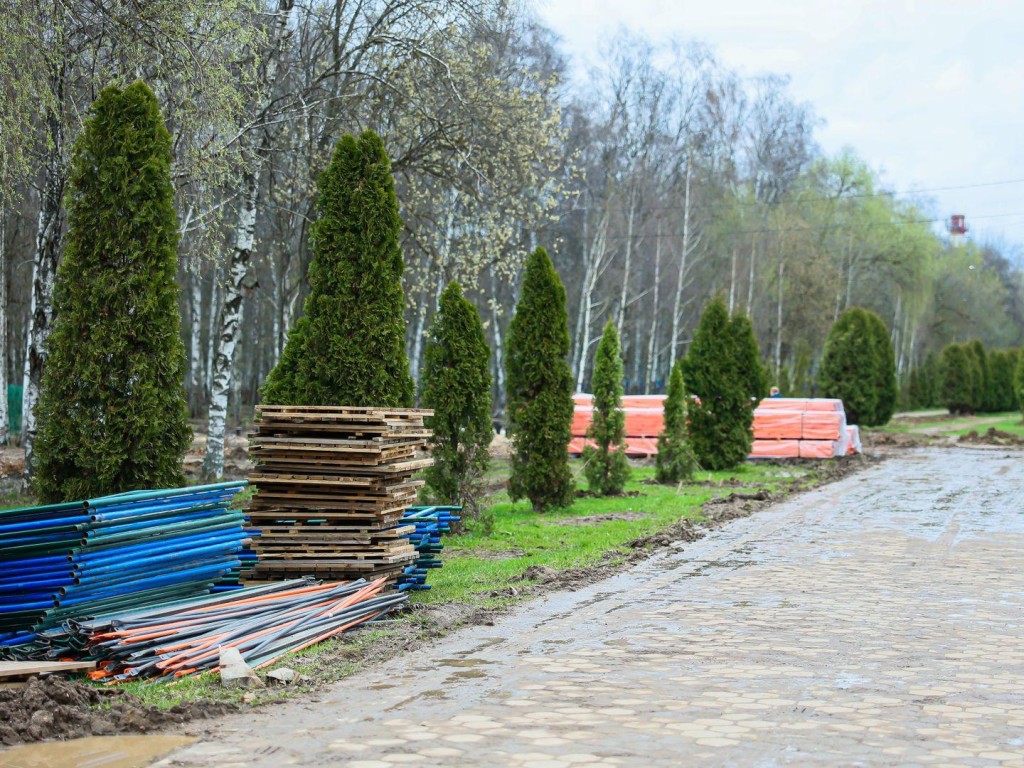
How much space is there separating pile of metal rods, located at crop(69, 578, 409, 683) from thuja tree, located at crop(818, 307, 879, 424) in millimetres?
34397

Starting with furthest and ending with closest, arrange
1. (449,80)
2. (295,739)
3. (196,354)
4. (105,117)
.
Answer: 1. (196,354)
2. (449,80)
3. (105,117)
4. (295,739)

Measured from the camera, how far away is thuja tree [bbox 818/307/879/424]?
40.5 meters

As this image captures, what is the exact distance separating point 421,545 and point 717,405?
15.7 meters

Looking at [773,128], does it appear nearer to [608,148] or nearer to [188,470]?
[608,148]

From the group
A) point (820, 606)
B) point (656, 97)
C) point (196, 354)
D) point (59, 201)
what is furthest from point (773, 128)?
point (820, 606)

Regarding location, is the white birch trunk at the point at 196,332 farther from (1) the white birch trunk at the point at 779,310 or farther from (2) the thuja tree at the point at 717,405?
(1) the white birch trunk at the point at 779,310

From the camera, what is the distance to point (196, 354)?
37.8 metres

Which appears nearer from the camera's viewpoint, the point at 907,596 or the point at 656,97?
the point at 907,596

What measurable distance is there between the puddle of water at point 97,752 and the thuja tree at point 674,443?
56.0ft

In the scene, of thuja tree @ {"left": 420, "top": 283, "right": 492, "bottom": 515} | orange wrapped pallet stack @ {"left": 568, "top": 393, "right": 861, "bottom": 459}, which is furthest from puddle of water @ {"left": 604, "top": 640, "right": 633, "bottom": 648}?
orange wrapped pallet stack @ {"left": 568, "top": 393, "right": 861, "bottom": 459}

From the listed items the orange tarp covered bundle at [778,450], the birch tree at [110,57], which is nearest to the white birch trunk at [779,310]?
the orange tarp covered bundle at [778,450]

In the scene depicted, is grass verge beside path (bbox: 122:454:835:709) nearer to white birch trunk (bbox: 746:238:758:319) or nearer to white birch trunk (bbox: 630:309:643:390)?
white birch trunk (bbox: 746:238:758:319)

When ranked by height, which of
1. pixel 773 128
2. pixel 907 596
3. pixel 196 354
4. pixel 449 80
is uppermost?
pixel 773 128

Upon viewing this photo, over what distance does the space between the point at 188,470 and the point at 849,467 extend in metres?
15.2
